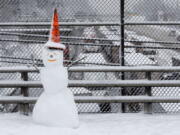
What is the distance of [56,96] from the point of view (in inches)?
192

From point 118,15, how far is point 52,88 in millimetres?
1960

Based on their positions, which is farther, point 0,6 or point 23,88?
point 0,6

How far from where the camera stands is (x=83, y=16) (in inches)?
251

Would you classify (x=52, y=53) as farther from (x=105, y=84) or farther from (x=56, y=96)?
(x=105, y=84)

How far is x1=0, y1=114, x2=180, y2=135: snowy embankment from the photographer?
4.76 meters

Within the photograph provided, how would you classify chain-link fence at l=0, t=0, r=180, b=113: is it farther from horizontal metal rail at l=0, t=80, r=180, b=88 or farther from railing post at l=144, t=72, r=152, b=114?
horizontal metal rail at l=0, t=80, r=180, b=88

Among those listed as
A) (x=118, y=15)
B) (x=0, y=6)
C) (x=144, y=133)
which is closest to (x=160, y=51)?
(x=118, y=15)

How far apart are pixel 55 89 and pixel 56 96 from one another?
0.11 m

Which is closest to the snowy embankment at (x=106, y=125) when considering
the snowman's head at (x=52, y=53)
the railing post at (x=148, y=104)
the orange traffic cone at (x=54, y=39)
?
the railing post at (x=148, y=104)

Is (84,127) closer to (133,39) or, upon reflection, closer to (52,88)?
(52,88)

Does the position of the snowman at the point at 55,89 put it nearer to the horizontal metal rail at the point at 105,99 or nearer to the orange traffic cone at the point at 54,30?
the orange traffic cone at the point at 54,30

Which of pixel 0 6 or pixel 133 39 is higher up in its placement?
pixel 0 6

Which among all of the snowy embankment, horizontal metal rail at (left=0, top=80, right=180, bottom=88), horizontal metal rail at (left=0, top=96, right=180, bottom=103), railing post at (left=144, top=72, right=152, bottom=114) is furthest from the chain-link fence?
the snowy embankment

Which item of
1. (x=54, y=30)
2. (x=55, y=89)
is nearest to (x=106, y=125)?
(x=55, y=89)
